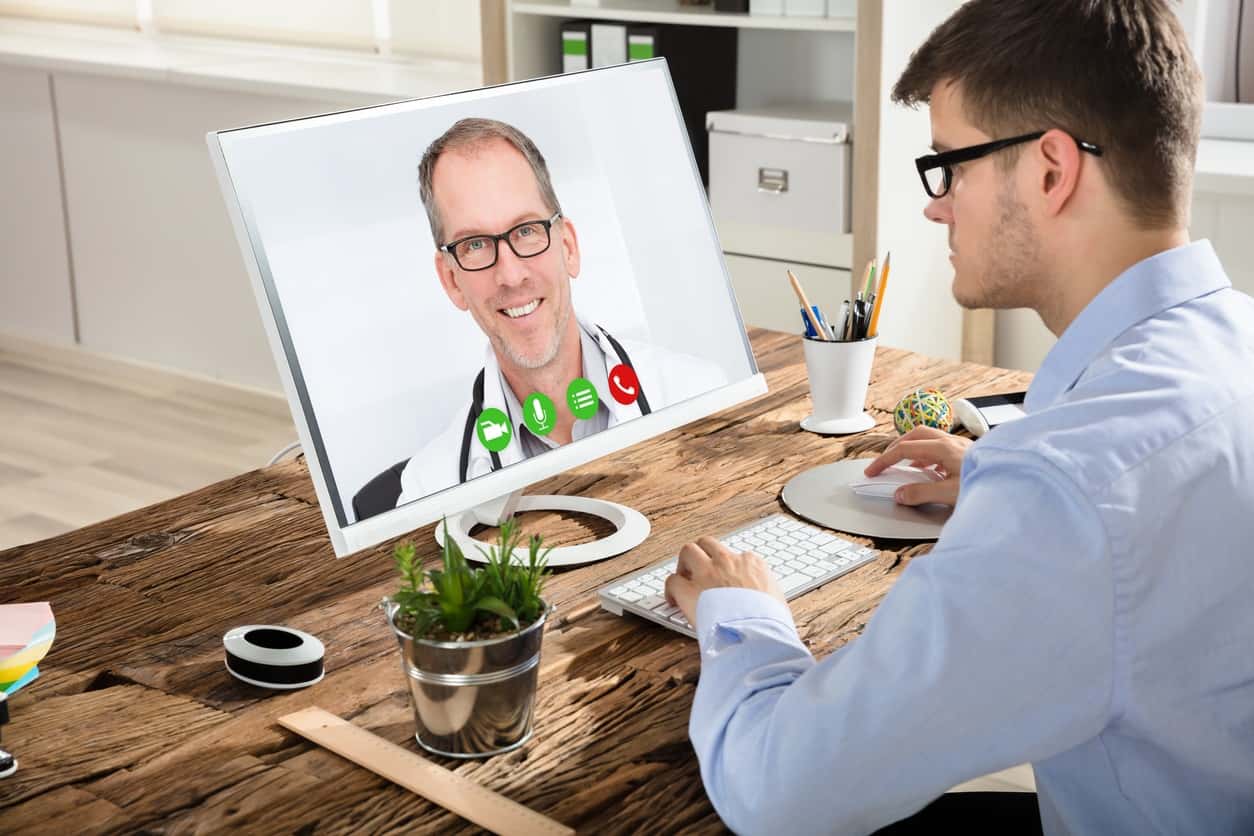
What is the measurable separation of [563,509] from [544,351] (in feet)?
0.68

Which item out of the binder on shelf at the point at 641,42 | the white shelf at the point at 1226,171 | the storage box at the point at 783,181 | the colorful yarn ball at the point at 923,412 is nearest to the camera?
the colorful yarn ball at the point at 923,412

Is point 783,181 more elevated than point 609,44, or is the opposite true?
point 609,44

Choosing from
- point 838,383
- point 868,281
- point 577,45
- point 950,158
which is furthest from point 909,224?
point 950,158

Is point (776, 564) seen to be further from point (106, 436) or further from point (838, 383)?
point (106, 436)

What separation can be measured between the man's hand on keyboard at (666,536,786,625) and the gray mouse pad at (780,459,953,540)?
241 mm

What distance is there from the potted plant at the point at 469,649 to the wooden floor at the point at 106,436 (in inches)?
108

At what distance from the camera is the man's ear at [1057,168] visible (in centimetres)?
102

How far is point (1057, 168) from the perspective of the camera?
1.03m

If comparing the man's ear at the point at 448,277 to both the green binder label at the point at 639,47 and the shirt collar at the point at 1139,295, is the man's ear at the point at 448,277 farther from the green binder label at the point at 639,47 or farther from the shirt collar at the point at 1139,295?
the green binder label at the point at 639,47

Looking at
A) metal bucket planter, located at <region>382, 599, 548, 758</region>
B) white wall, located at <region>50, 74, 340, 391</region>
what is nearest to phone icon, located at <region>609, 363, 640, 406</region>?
metal bucket planter, located at <region>382, 599, 548, 758</region>

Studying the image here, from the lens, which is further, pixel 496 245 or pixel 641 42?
pixel 641 42

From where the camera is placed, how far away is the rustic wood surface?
3.22ft

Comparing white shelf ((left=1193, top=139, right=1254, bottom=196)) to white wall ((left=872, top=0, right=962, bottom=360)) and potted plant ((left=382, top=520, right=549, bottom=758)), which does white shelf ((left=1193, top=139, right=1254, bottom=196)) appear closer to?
white wall ((left=872, top=0, right=962, bottom=360))

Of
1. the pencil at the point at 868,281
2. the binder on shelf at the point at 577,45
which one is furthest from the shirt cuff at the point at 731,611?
the binder on shelf at the point at 577,45
